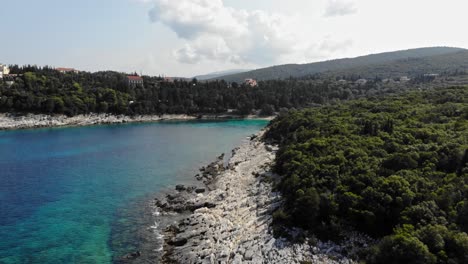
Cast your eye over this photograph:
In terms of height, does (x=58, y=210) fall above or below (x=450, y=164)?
below

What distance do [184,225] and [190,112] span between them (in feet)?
294

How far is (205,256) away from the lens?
21.9 meters

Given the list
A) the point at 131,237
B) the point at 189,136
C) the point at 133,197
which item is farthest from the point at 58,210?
the point at 189,136

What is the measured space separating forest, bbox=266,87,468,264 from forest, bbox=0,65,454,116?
78.6 m

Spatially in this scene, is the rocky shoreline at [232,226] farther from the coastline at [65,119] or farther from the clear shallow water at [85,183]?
the coastline at [65,119]

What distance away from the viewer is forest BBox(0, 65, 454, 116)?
3647 inches

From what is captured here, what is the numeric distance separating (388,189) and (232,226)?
11481mm

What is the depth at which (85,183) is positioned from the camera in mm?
39812

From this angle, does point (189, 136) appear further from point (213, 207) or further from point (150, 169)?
point (213, 207)

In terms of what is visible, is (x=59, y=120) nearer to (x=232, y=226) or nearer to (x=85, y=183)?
(x=85, y=183)

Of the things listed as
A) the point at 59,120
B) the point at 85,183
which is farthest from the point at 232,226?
the point at 59,120

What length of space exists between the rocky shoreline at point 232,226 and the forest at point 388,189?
138 centimetres

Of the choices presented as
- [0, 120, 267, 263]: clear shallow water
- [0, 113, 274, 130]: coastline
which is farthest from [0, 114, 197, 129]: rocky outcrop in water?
[0, 120, 267, 263]: clear shallow water

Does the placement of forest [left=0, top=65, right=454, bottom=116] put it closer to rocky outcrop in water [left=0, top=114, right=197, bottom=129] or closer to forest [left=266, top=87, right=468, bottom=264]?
rocky outcrop in water [left=0, top=114, right=197, bottom=129]
